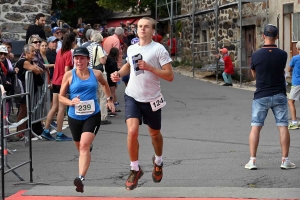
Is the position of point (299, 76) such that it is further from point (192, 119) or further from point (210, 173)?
point (210, 173)

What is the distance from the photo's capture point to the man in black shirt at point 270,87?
953 cm

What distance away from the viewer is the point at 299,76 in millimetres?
13711

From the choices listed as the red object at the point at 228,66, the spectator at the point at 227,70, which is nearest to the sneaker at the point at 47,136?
the spectator at the point at 227,70

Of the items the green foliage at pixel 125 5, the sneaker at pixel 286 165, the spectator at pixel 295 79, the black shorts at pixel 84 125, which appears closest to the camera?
the black shorts at pixel 84 125

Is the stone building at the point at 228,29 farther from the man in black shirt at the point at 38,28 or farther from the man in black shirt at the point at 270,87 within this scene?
the man in black shirt at the point at 270,87

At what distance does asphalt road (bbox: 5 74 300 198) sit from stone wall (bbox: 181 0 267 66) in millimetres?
9069

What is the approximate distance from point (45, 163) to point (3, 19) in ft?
33.1

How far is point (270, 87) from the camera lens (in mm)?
9570

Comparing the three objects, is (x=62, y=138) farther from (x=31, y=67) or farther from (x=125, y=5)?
(x=125, y=5)

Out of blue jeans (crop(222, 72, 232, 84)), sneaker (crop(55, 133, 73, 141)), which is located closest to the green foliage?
blue jeans (crop(222, 72, 232, 84))

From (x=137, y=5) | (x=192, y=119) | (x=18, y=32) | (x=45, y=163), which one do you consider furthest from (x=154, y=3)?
(x=45, y=163)

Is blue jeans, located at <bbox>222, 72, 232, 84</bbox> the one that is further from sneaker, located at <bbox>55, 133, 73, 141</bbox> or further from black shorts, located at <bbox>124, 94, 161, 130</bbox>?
black shorts, located at <bbox>124, 94, 161, 130</bbox>

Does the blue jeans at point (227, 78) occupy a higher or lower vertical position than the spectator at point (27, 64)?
lower

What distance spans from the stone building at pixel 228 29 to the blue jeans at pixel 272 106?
49.8 ft
